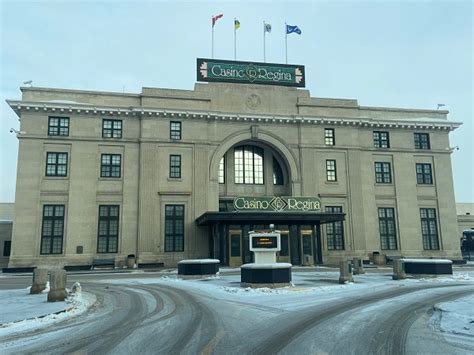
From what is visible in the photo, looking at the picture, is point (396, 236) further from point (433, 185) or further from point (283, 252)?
point (283, 252)

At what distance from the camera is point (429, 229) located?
41.8 metres

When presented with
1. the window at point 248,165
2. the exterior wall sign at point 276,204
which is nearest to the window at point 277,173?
the window at point 248,165

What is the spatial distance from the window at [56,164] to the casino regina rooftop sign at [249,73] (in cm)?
1504

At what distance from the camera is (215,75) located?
3972 centimetres

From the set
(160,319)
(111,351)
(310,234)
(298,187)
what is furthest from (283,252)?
(111,351)

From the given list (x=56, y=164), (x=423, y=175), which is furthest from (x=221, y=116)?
(x=423, y=175)

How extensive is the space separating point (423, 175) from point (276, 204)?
1928cm

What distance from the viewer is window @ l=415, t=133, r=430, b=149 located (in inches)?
1706

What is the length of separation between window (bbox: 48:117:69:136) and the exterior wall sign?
17.1 metres

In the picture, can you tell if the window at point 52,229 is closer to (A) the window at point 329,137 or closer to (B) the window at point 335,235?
(B) the window at point 335,235

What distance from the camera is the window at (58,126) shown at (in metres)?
35.6

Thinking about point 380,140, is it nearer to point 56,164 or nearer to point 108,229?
point 108,229

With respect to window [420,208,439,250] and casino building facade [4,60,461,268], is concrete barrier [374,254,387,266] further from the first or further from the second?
window [420,208,439,250]

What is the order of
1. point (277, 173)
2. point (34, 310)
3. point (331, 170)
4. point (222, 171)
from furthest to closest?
point (277, 173), point (331, 170), point (222, 171), point (34, 310)
